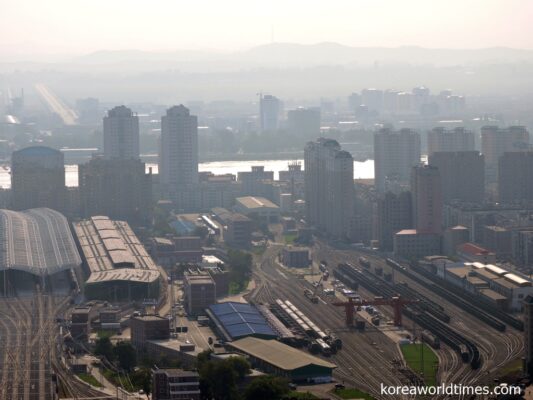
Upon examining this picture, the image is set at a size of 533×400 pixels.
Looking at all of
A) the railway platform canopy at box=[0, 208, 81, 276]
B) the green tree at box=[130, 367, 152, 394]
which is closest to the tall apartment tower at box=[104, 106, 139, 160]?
the railway platform canopy at box=[0, 208, 81, 276]

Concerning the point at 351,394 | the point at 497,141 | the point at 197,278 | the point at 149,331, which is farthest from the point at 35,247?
the point at 497,141

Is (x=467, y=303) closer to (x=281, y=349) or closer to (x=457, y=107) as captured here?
(x=281, y=349)

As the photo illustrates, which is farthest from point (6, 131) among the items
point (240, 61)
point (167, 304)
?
point (240, 61)

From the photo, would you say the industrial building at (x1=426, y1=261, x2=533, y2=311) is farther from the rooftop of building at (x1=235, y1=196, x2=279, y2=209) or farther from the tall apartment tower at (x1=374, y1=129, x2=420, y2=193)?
the tall apartment tower at (x1=374, y1=129, x2=420, y2=193)

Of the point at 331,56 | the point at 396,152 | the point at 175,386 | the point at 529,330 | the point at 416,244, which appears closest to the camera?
the point at 175,386

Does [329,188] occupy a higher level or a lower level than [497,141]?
lower

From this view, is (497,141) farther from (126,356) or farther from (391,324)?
(126,356)
